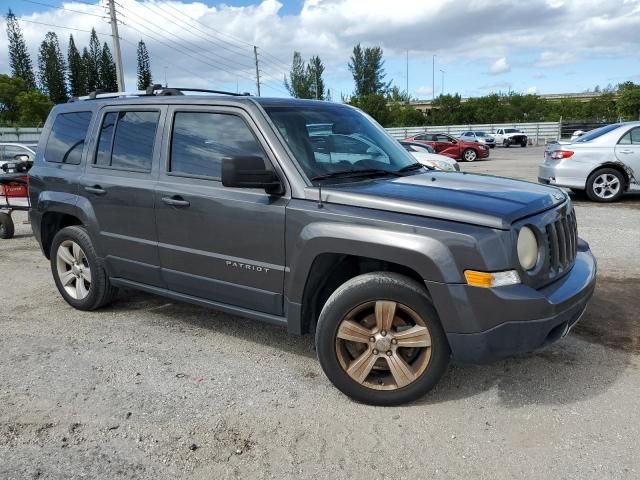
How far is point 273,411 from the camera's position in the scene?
11.1 feet

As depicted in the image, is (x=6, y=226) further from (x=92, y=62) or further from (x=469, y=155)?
(x=92, y=62)

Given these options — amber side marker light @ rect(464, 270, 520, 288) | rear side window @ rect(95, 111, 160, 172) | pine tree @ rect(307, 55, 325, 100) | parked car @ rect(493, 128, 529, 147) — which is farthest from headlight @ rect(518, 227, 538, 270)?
pine tree @ rect(307, 55, 325, 100)

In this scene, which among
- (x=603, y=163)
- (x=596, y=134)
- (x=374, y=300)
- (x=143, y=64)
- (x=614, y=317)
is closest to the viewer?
(x=374, y=300)

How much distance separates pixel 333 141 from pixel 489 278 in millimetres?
1600

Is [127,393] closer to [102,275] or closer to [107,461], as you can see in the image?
[107,461]

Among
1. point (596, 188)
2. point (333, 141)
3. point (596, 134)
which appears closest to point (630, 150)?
point (596, 134)

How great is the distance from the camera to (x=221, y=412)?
3.36m

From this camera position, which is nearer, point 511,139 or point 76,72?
point 511,139

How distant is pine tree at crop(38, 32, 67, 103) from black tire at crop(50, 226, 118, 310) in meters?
112

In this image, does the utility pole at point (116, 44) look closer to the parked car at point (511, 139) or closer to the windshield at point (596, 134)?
the windshield at point (596, 134)

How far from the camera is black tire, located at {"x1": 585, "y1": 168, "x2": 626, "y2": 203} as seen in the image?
35.7 ft

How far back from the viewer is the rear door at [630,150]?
10648 millimetres

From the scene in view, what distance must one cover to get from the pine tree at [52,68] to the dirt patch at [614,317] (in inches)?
4505

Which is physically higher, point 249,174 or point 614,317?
point 249,174
